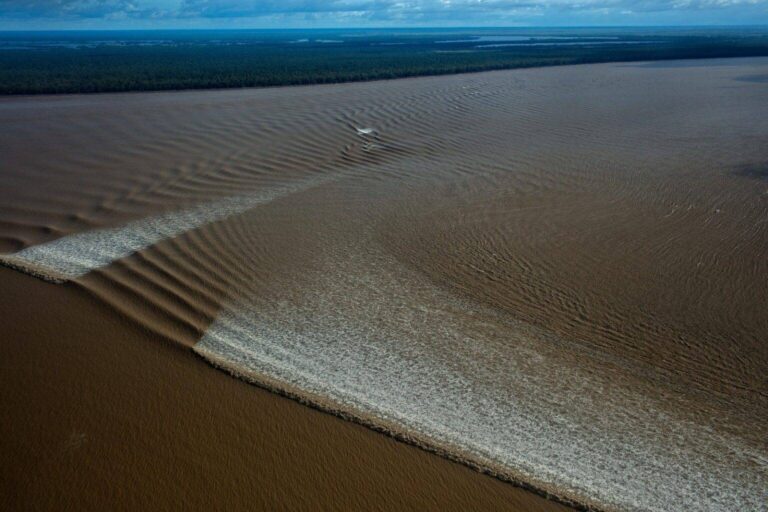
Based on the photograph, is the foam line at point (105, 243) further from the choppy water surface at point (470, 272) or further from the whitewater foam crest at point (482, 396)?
the whitewater foam crest at point (482, 396)

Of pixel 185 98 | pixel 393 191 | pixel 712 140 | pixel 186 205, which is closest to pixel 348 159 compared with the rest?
pixel 393 191

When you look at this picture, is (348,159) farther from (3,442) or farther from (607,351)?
(3,442)

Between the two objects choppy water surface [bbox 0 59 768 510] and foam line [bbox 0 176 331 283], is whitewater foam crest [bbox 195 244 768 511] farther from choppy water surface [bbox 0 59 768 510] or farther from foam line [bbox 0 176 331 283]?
foam line [bbox 0 176 331 283]

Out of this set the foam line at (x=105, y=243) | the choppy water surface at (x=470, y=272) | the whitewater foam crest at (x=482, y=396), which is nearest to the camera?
the whitewater foam crest at (x=482, y=396)

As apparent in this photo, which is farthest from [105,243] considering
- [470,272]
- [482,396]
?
[482,396]

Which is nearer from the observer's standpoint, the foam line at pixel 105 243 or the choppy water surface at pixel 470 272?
the choppy water surface at pixel 470 272

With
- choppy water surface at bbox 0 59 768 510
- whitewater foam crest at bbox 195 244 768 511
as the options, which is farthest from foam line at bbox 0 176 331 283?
whitewater foam crest at bbox 195 244 768 511

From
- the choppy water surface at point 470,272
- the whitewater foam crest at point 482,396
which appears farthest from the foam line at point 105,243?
the whitewater foam crest at point 482,396

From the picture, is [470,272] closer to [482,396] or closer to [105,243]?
[482,396]
